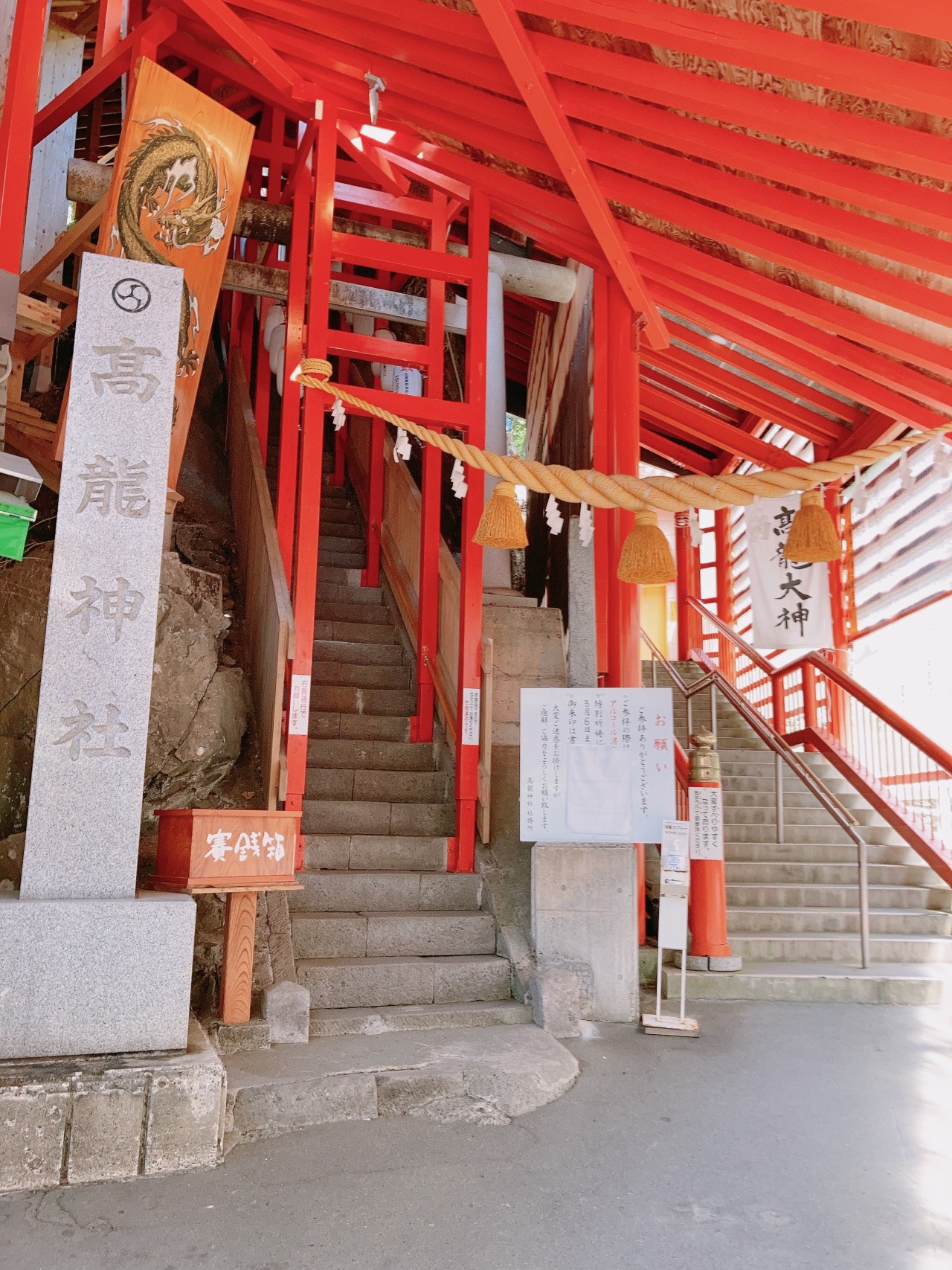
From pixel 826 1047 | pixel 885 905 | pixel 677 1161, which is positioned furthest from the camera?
pixel 885 905

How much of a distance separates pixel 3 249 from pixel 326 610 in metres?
4.31

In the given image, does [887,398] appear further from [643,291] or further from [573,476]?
[573,476]

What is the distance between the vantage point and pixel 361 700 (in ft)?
24.8

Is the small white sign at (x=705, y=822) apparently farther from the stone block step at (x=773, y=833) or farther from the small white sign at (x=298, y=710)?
the small white sign at (x=298, y=710)

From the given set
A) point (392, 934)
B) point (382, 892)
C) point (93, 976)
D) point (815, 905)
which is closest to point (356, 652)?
point (382, 892)

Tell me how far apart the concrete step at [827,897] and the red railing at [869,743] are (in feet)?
1.11

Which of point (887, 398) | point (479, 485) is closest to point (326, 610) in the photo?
point (479, 485)

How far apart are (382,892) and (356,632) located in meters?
3.11

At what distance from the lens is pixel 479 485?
21.8 ft

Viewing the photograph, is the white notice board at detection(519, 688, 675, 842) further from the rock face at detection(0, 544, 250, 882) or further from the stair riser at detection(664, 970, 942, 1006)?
the rock face at detection(0, 544, 250, 882)

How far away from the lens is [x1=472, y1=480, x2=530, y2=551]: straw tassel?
548cm

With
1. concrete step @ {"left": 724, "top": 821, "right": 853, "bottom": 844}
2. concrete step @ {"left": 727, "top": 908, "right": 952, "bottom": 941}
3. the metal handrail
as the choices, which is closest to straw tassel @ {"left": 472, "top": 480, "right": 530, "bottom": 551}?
the metal handrail

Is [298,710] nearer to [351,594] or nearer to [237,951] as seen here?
[237,951]

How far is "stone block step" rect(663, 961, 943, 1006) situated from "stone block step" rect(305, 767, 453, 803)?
202cm
